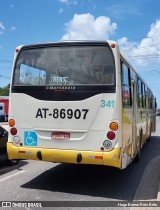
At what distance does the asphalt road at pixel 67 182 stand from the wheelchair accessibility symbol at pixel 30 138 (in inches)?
38.1

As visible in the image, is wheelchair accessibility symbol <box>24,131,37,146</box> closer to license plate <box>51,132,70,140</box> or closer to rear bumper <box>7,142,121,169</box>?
rear bumper <box>7,142,121,169</box>

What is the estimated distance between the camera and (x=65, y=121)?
7215 mm

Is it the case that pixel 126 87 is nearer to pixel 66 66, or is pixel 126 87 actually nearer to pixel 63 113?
pixel 66 66

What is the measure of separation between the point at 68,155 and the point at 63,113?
90 centimetres

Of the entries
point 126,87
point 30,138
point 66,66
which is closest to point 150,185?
point 126,87

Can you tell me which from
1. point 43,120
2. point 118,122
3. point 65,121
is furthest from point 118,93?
point 43,120

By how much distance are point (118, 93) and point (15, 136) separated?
8.24ft

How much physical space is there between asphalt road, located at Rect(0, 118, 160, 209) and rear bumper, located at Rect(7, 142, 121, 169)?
2.20 ft

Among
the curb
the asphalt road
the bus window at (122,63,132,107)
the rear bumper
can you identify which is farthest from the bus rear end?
the curb

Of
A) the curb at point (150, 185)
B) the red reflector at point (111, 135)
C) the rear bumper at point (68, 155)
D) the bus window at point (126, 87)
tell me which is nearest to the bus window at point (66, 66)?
the bus window at point (126, 87)

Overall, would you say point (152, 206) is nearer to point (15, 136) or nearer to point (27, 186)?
point (27, 186)

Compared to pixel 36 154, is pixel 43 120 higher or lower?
higher

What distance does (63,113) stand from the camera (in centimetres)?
724

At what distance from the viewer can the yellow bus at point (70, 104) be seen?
6957 mm
